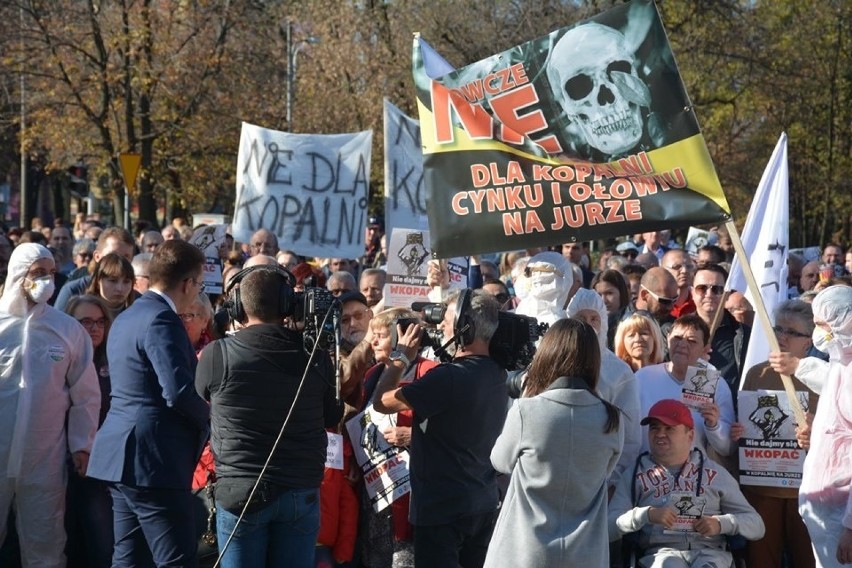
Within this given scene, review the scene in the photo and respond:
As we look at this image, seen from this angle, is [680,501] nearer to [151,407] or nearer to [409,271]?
[151,407]

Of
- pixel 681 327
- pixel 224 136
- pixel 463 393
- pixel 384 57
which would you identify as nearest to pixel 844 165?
pixel 384 57

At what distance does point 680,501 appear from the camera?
A: 617 cm

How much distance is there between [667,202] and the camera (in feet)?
21.2

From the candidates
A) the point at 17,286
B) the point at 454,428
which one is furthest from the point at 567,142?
the point at 17,286

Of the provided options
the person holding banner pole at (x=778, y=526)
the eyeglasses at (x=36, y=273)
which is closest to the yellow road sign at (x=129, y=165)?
the eyeglasses at (x=36, y=273)

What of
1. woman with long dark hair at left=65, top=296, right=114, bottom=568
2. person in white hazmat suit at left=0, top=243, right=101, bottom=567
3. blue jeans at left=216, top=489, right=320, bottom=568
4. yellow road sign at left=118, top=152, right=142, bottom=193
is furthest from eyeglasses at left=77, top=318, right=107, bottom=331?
yellow road sign at left=118, top=152, right=142, bottom=193

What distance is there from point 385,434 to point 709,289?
140 inches

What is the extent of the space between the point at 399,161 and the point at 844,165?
23.4 meters

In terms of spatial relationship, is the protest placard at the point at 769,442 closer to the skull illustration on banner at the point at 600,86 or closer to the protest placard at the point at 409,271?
the skull illustration on banner at the point at 600,86

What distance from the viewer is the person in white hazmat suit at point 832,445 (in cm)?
568

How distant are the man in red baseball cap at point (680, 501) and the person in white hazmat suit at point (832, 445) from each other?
423mm

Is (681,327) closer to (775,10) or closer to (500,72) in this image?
(500,72)

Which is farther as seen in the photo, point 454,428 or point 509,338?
point 509,338

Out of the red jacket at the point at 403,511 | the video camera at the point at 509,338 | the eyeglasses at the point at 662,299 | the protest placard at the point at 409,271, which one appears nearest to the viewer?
the video camera at the point at 509,338
